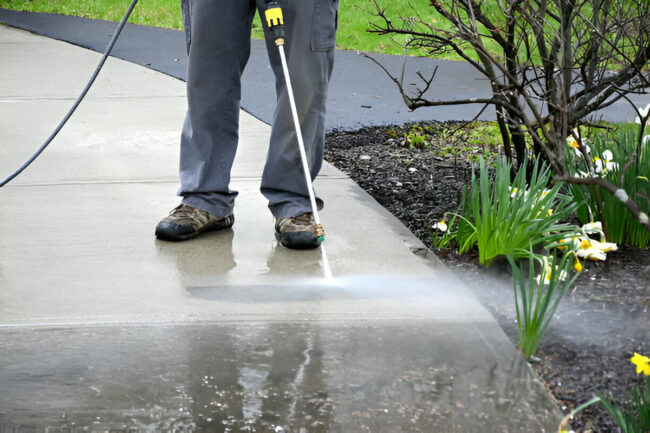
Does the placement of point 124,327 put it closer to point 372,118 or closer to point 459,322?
point 459,322

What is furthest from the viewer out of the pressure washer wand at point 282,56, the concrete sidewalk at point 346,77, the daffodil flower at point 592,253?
the concrete sidewalk at point 346,77

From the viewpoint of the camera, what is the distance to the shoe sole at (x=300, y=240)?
3.46 m

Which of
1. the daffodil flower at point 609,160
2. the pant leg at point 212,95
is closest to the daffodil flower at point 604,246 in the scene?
the daffodil flower at point 609,160

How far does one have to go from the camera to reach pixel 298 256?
342cm

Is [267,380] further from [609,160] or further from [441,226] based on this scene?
[609,160]

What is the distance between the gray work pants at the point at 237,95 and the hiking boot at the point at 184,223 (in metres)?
0.03

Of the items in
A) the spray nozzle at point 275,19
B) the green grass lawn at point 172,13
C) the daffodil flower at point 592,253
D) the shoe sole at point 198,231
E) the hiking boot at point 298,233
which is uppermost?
the spray nozzle at point 275,19

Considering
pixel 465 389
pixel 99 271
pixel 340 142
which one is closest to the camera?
pixel 465 389

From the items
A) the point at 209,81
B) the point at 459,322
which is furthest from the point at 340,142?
the point at 459,322

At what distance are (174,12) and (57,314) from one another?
842 centimetres

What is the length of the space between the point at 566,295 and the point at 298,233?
108cm

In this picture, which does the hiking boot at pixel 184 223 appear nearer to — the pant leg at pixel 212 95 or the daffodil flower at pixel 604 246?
the pant leg at pixel 212 95

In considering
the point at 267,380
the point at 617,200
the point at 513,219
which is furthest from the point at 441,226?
the point at 267,380

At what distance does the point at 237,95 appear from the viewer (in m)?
3.61
